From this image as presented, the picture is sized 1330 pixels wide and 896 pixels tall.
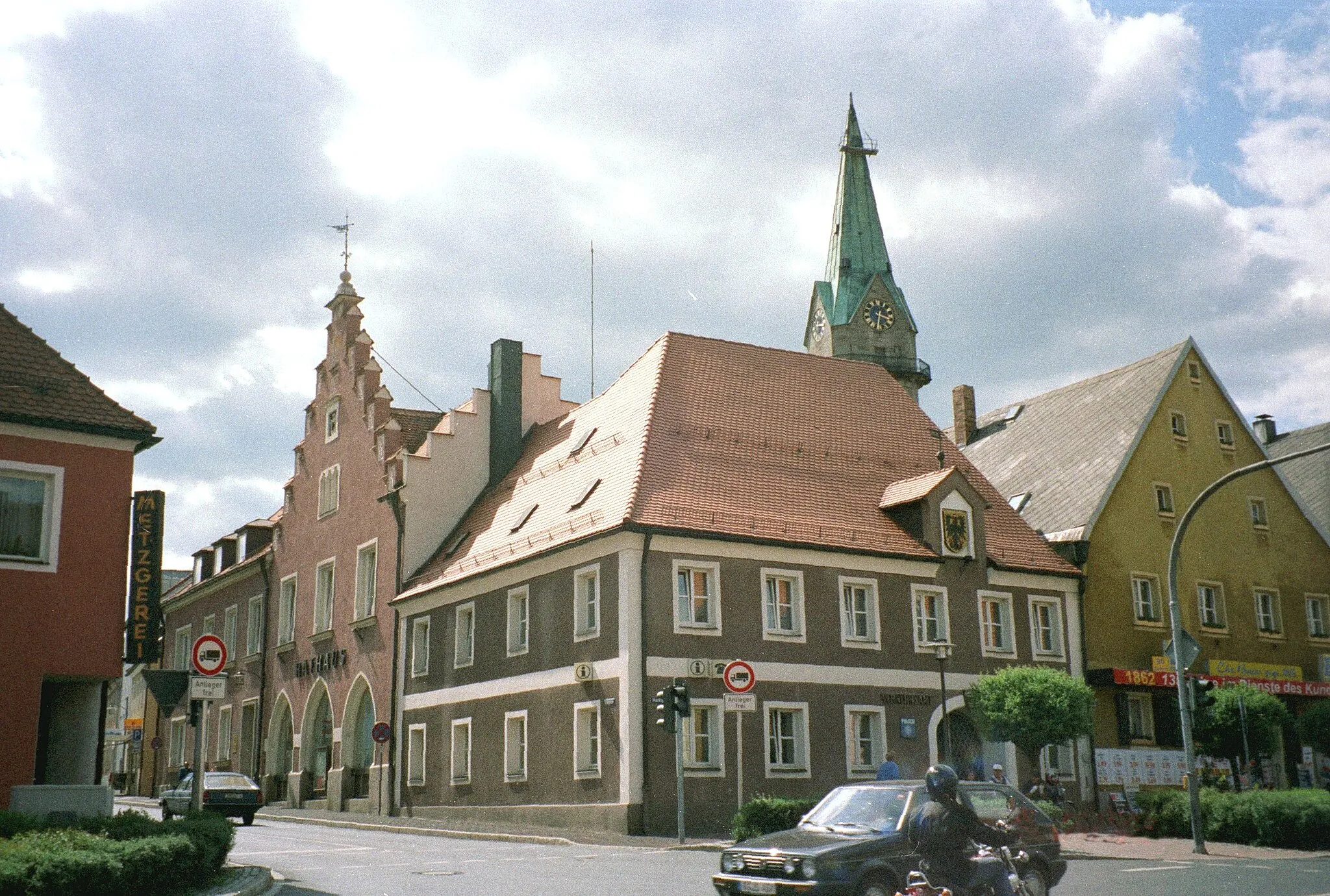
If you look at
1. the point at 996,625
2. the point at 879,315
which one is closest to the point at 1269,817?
the point at 996,625

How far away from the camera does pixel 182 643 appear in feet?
191

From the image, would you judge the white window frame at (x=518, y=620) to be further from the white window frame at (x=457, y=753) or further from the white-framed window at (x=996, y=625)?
the white-framed window at (x=996, y=625)

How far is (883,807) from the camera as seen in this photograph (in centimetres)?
1452

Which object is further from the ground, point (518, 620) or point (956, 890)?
point (518, 620)

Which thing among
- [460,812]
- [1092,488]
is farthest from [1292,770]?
[460,812]

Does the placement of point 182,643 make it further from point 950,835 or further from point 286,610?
point 950,835

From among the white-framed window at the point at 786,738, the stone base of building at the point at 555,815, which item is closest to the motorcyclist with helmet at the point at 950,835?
the stone base of building at the point at 555,815

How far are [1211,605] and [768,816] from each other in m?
21.0

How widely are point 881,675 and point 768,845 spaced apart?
60.4 feet

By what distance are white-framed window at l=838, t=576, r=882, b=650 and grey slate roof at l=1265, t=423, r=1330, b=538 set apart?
64.7ft

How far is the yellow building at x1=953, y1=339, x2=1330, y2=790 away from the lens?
36.6 m

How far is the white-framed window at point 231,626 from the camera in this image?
169 ft

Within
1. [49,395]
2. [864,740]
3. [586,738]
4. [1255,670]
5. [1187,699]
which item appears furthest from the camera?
[1255,670]

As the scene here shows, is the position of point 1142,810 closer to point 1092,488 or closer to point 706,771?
point 706,771
